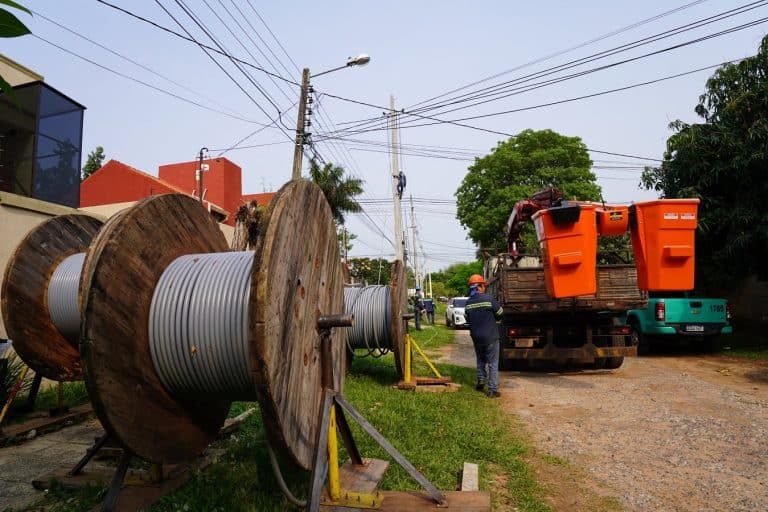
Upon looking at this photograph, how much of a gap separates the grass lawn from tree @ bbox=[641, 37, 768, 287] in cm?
913

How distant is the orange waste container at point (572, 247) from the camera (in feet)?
21.0

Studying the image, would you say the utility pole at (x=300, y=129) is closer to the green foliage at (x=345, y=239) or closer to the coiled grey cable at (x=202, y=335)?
the coiled grey cable at (x=202, y=335)

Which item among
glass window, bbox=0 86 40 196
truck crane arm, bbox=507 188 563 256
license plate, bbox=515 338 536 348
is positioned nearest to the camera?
license plate, bbox=515 338 536 348

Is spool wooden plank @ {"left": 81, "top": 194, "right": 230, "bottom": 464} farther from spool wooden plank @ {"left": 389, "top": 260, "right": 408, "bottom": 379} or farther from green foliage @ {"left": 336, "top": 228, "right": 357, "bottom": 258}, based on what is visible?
green foliage @ {"left": 336, "top": 228, "right": 357, "bottom": 258}

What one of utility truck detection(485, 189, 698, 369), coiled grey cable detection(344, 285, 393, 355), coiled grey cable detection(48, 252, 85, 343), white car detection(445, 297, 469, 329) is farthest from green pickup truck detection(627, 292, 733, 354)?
white car detection(445, 297, 469, 329)

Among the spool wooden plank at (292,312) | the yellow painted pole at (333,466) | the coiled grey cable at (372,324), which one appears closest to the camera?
the spool wooden plank at (292,312)

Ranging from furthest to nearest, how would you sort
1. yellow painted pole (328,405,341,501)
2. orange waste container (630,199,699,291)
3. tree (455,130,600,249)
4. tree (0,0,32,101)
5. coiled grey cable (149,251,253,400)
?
tree (455,130,600,249) → orange waste container (630,199,699,291) → yellow painted pole (328,405,341,501) → coiled grey cable (149,251,253,400) → tree (0,0,32,101)

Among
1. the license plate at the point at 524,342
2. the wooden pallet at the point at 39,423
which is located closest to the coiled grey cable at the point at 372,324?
the license plate at the point at 524,342

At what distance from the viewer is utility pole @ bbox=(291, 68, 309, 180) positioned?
13.3 m

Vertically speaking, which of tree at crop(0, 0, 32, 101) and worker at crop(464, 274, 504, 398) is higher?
tree at crop(0, 0, 32, 101)

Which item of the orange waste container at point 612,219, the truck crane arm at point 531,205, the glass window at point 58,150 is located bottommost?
the orange waste container at point 612,219

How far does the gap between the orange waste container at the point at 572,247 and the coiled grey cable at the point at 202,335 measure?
187 inches

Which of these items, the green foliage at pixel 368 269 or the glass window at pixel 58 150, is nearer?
the glass window at pixel 58 150

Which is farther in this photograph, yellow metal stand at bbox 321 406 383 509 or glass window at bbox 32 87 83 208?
glass window at bbox 32 87 83 208
